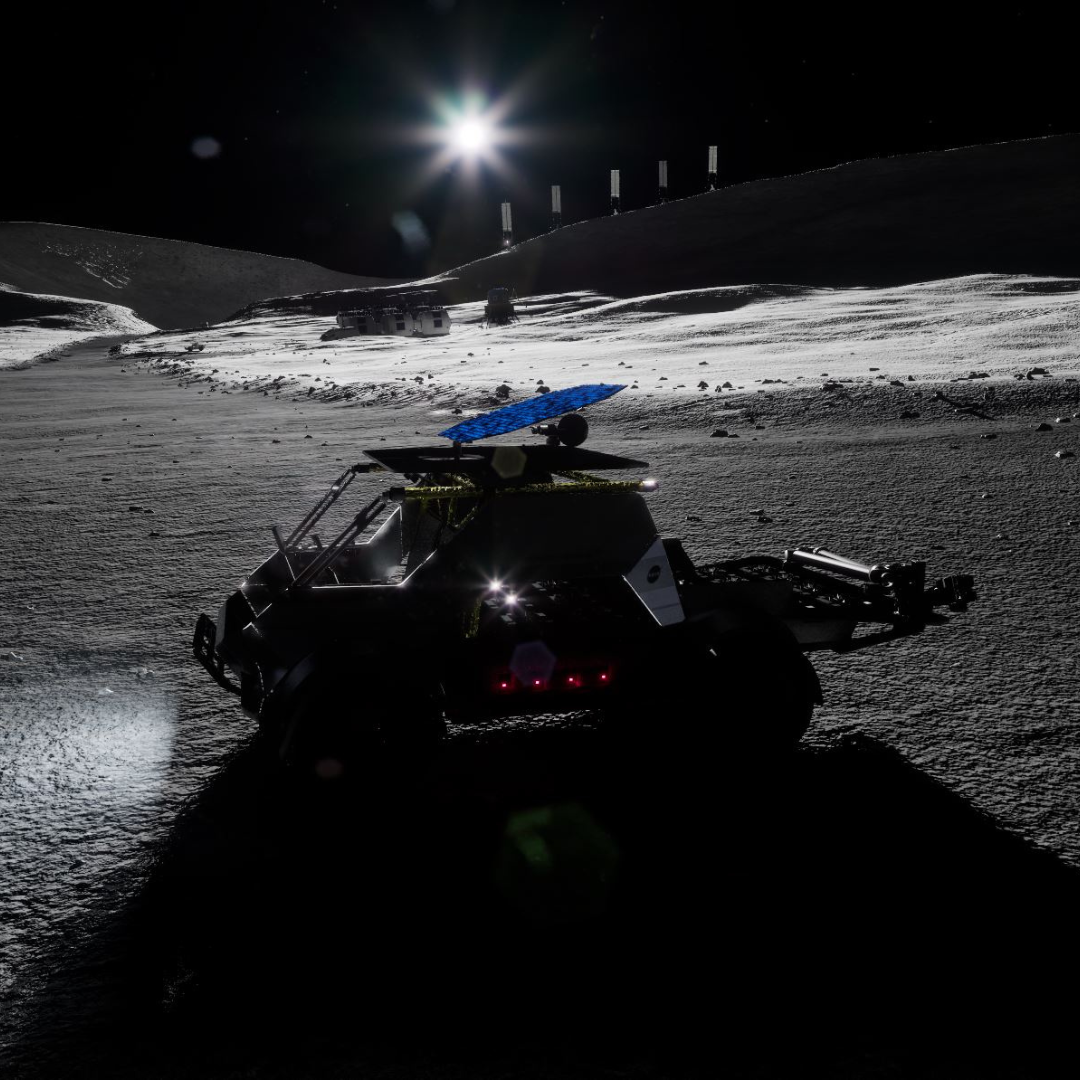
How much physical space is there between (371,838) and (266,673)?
2.41 ft

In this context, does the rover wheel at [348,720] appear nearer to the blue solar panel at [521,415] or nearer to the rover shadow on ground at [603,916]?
the rover shadow on ground at [603,916]

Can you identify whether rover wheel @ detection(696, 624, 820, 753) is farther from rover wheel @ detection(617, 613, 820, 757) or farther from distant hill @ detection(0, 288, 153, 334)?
distant hill @ detection(0, 288, 153, 334)

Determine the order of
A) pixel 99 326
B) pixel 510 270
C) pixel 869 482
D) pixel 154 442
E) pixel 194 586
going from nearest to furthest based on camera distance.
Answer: pixel 194 586
pixel 869 482
pixel 154 442
pixel 510 270
pixel 99 326

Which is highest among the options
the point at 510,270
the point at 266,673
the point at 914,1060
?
the point at 510,270

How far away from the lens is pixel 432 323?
39812 millimetres

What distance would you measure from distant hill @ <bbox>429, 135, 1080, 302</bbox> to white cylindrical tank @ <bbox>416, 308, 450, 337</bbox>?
13.2 metres

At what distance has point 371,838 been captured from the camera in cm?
339

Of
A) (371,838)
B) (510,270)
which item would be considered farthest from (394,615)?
(510,270)

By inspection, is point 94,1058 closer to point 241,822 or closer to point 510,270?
point 241,822

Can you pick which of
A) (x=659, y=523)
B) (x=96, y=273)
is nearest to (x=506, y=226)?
(x=659, y=523)

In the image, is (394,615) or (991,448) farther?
(991,448)

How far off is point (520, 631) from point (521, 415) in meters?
0.87

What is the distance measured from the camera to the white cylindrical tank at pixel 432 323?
130ft

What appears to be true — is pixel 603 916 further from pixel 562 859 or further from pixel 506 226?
pixel 506 226
